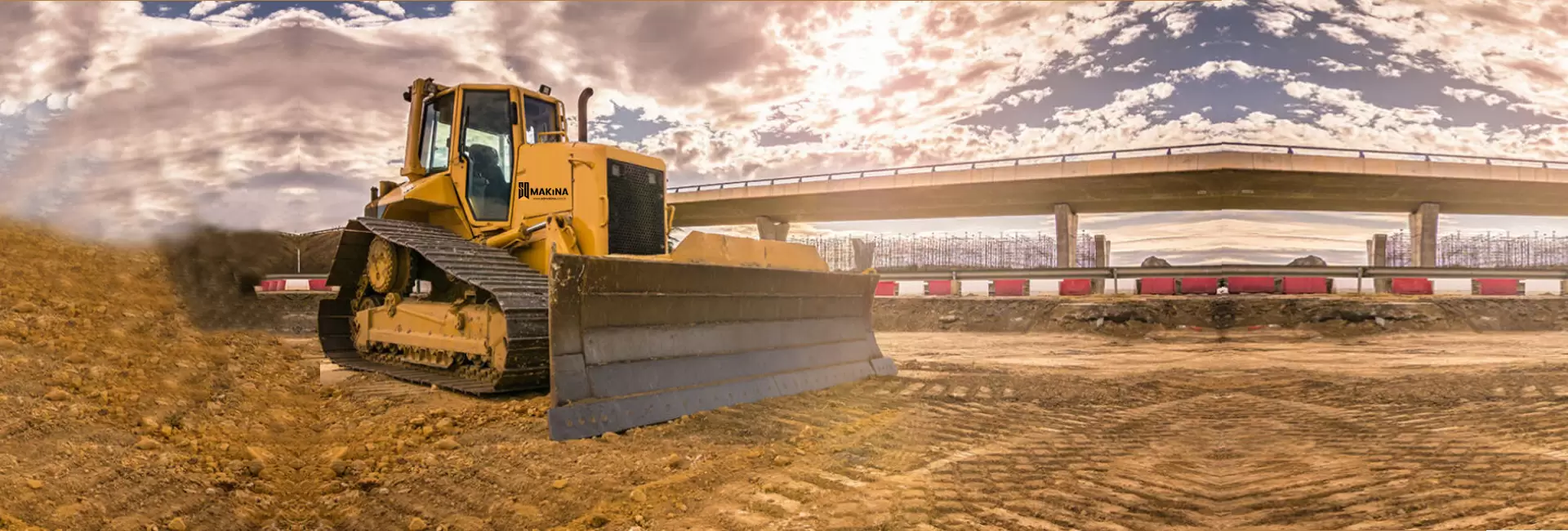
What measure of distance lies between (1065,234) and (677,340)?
28763 mm

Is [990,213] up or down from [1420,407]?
up

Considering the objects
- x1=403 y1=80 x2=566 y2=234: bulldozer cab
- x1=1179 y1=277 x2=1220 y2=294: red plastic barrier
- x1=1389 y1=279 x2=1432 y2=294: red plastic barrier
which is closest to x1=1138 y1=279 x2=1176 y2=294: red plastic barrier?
x1=1179 y1=277 x2=1220 y2=294: red plastic barrier

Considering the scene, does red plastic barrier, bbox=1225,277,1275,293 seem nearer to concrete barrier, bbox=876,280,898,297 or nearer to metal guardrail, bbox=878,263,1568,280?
metal guardrail, bbox=878,263,1568,280

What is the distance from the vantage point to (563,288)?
471cm

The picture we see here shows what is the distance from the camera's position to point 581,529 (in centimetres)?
302

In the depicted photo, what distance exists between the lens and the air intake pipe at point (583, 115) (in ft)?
22.5

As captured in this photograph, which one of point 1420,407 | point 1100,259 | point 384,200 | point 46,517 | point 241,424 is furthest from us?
point 1100,259

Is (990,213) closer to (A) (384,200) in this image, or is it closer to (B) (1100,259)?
(B) (1100,259)

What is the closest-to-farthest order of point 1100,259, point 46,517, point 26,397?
point 46,517, point 26,397, point 1100,259

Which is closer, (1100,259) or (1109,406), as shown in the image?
(1109,406)

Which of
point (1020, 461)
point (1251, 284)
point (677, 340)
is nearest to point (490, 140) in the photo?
point (677, 340)

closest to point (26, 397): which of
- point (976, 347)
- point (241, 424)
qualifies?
point (241, 424)

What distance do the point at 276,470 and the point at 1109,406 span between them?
5615 mm

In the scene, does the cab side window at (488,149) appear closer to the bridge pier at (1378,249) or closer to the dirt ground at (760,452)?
the dirt ground at (760,452)
